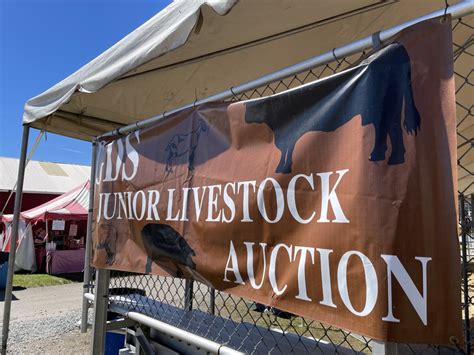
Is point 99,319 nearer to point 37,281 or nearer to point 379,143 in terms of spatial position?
point 379,143

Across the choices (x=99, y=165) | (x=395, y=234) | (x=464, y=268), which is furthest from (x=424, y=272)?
(x=99, y=165)

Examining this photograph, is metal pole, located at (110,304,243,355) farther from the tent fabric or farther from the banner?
the tent fabric

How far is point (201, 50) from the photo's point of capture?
2676 millimetres

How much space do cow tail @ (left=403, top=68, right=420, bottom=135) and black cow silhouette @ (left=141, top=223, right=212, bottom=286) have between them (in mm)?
1194

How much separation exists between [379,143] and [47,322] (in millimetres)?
6720

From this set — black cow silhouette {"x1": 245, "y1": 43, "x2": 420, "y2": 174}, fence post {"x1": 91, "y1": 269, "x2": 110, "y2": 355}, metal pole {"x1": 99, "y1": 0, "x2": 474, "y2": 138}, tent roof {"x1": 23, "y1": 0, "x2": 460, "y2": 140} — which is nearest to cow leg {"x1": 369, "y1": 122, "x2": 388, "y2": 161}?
black cow silhouette {"x1": 245, "y1": 43, "x2": 420, "y2": 174}

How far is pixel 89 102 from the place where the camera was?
3641 mm

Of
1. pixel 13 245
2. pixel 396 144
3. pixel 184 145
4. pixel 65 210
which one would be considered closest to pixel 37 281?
pixel 65 210

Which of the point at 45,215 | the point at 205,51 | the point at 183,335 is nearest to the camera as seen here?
the point at 183,335

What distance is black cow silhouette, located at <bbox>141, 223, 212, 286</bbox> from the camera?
6.48 ft

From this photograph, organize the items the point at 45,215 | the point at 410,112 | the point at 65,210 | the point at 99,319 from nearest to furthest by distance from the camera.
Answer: the point at 410,112, the point at 99,319, the point at 45,215, the point at 65,210

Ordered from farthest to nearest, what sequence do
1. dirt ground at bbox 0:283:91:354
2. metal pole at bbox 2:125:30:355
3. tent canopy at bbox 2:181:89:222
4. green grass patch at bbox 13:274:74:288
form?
tent canopy at bbox 2:181:89:222
green grass patch at bbox 13:274:74:288
dirt ground at bbox 0:283:91:354
metal pole at bbox 2:125:30:355

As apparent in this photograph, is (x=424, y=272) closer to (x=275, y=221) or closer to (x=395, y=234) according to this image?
(x=395, y=234)

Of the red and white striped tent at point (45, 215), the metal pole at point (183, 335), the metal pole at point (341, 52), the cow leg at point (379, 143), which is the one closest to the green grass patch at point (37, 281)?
the red and white striped tent at point (45, 215)
